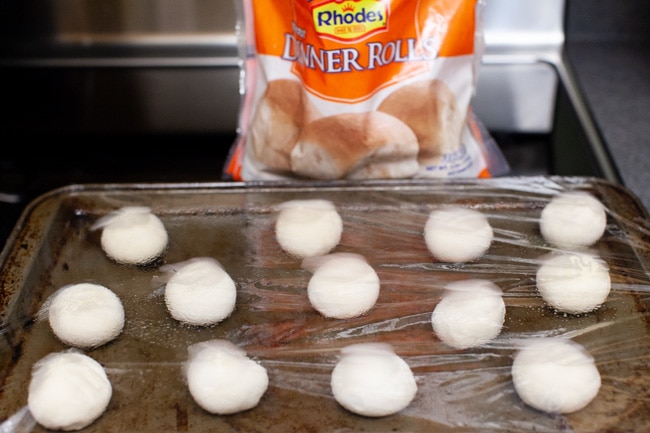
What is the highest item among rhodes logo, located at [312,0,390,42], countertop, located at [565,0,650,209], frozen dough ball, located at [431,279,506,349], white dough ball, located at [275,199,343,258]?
rhodes logo, located at [312,0,390,42]

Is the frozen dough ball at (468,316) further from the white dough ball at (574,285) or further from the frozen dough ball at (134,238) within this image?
the frozen dough ball at (134,238)

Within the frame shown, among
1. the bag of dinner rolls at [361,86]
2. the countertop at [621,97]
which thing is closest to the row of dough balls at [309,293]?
the bag of dinner rolls at [361,86]

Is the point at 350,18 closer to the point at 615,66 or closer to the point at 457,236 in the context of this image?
the point at 457,236

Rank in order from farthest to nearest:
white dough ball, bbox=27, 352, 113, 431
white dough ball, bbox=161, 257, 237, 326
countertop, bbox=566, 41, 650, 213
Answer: countertop, bbox=566, 41, 650, 213, white dough ball, bbox=161, 257, 237, 326, white dough ball, bbox=27, 352, 113, 431

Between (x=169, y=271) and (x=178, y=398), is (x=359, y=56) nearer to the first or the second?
(x=169, y=271)

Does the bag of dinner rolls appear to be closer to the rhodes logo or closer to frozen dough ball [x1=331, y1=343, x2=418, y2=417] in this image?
the rhodes logo

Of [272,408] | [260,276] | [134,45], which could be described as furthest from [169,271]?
[134,45]

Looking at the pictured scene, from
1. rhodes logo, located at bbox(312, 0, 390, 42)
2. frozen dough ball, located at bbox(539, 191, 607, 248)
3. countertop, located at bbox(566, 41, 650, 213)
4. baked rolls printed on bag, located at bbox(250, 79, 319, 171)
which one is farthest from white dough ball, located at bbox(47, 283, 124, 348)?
countertop, located at bbox(566, 41, 650, 213)
